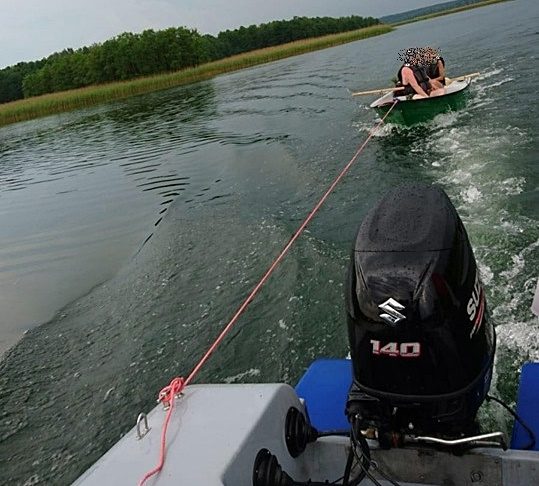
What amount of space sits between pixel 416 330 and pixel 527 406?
68 cm

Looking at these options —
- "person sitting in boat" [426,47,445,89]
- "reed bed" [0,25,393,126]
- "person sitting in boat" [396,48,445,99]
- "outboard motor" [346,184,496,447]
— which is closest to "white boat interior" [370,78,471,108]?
"person sitting in boat" [396,48,445,99]

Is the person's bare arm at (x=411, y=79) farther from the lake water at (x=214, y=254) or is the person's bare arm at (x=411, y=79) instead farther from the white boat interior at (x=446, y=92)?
the lake water at (x=214, y=254)

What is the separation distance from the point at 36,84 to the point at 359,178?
6457 centimetres

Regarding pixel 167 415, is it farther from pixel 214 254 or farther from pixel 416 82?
pixel 416 82

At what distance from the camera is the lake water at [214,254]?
3.75 meters

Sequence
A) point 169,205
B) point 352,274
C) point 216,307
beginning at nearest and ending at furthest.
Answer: point 352,274 → point 216,307 → point 169,205

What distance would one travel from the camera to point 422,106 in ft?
31.6

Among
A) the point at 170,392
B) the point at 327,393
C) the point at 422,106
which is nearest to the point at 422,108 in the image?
the point at 422,106

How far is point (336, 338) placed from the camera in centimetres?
387

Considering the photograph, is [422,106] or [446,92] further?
[446,92]

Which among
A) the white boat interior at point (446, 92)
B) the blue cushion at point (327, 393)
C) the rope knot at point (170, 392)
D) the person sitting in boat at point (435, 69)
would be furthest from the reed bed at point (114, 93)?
the rope knot at point (170, 392)

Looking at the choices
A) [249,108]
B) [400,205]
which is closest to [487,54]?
[249,108]

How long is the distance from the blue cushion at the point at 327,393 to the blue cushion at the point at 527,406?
0.62m

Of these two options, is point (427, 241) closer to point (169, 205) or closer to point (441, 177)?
point (441, 177)
